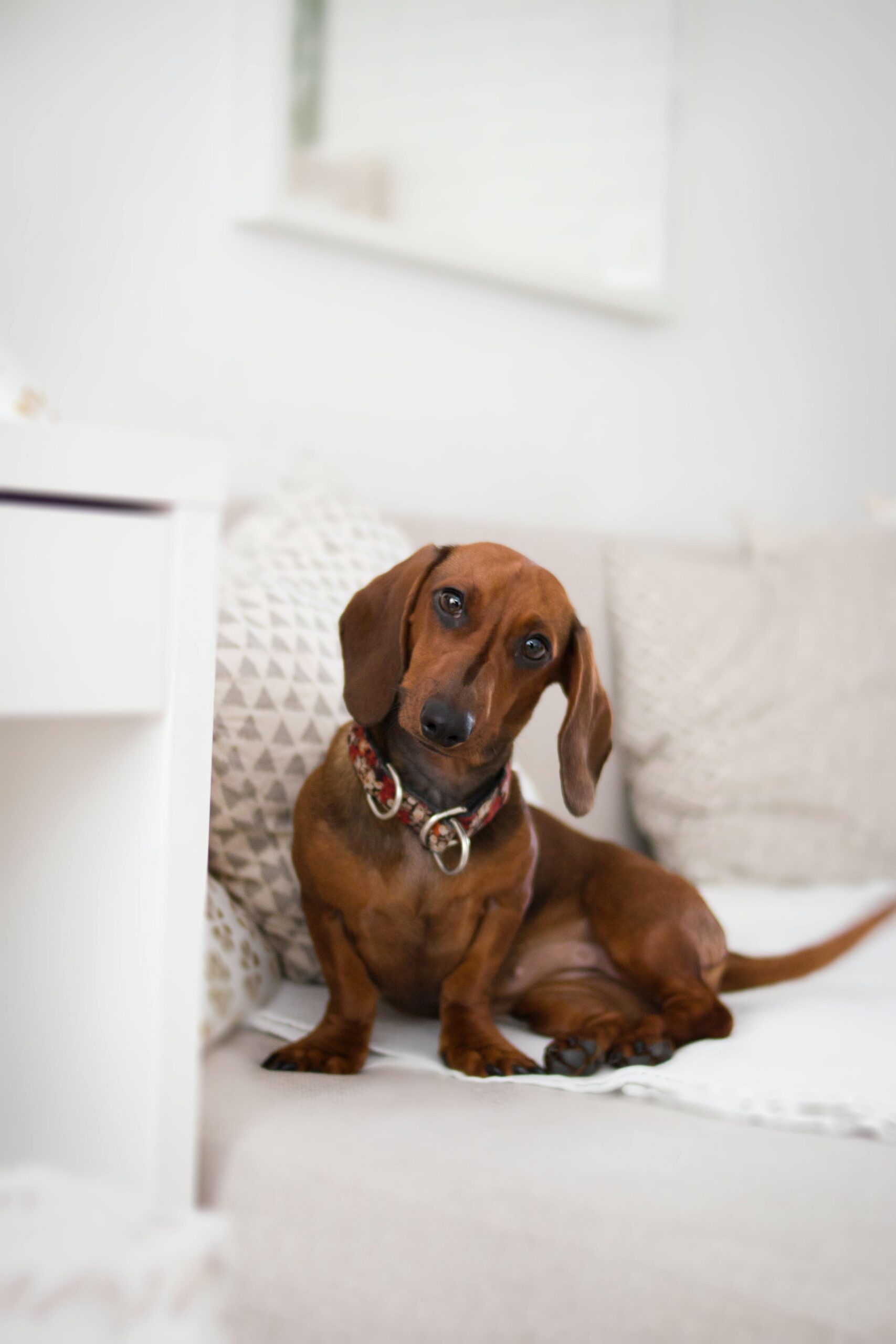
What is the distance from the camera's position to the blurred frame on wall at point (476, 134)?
5.35 ft

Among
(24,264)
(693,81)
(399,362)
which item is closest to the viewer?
(24,264)

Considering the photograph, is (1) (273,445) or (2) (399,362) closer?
(1) (273,445)

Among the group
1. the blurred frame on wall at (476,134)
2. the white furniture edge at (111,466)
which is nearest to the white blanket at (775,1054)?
the white furniture edge at (111,466)

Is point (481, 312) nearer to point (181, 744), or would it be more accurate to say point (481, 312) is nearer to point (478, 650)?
point (478, 650)

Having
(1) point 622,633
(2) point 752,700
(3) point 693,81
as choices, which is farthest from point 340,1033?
(3) point 693,81

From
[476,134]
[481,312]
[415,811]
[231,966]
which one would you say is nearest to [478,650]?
[415,811]

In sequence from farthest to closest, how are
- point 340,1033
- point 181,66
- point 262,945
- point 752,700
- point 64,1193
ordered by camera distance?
point 752,700
point 181,66
point 262,945
point 340,1033
point 64,1193

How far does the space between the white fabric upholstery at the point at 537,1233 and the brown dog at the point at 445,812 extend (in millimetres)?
176

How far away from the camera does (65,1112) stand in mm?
728

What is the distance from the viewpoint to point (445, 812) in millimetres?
998

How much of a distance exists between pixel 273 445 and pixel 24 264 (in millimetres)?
426

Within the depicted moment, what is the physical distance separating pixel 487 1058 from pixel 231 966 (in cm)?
24

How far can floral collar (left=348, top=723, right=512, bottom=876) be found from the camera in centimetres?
99

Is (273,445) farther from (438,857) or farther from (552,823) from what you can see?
(438,857)
